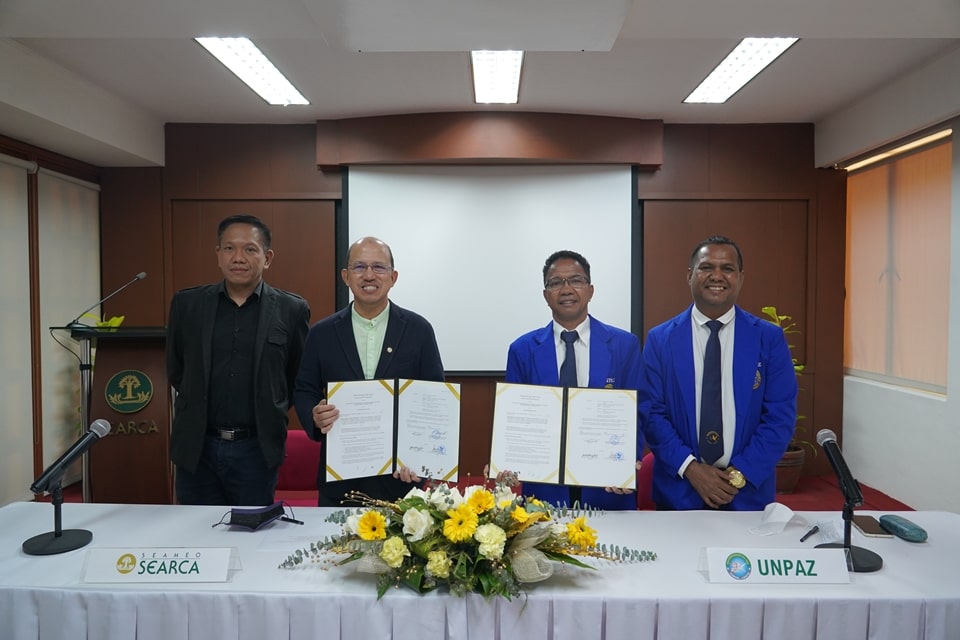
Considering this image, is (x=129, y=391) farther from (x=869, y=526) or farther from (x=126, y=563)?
(x=869, y=526)

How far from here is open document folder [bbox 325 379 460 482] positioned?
1862mm

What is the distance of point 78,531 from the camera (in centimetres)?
167

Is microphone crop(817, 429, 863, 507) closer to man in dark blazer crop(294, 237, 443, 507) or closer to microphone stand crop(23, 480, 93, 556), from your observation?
man in dark blazer crop(294, 237, 443, 507)

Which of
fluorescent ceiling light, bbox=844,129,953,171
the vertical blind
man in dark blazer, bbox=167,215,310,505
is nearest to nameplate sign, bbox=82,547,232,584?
man in dark blazer, bbox=167,215,310,505

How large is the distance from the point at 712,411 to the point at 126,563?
6.20ft

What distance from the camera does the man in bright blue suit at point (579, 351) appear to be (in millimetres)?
2092

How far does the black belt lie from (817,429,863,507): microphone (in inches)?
77.5

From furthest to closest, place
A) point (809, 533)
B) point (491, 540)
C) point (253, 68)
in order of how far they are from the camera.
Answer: point (253, 68)
point (809, 533)
point (491, 540)

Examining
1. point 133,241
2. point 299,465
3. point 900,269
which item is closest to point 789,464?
point 900,269

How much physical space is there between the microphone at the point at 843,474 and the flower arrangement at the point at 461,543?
684 mm

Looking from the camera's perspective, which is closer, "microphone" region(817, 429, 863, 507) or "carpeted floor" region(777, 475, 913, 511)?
"microphone" region(817, 429, 863, 507)

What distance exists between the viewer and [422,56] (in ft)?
12.3

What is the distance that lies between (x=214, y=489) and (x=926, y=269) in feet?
16.7

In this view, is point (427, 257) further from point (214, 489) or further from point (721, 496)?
point (721, 496)
